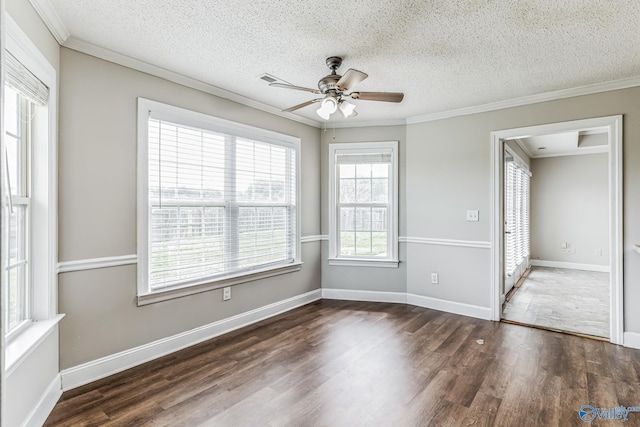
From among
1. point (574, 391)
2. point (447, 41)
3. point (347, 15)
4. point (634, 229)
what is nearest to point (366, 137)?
point (447, 41)

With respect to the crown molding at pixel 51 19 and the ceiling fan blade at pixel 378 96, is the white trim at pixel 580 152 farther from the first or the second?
the crown molding at pixel 51 19

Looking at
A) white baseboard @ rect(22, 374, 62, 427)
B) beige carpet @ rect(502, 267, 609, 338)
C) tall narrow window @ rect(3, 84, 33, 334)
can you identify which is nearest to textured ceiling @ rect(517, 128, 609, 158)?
beige carpet @ rect(502, 267, 609, 338)

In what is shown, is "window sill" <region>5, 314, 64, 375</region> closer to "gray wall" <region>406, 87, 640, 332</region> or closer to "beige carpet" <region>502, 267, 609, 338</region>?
"gray wall" <region>406, 87, 640, 332</region>

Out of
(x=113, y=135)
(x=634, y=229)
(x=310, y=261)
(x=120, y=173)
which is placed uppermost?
(x=113, y=135)

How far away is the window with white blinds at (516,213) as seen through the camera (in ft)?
16.2

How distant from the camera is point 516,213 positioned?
5.59 m

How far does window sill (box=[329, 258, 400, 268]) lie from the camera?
4.45 m

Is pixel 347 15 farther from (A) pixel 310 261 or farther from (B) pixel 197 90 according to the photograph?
(A) pixel 310 261

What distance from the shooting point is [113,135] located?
2584mm

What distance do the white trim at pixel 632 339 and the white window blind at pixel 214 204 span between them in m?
3.37

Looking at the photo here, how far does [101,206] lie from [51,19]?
121cm

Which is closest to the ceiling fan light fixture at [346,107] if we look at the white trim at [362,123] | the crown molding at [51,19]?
the white trim at [362,123]

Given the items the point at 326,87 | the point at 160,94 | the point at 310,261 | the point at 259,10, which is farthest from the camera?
the point at 310,261

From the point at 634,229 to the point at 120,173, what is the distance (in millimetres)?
4386
